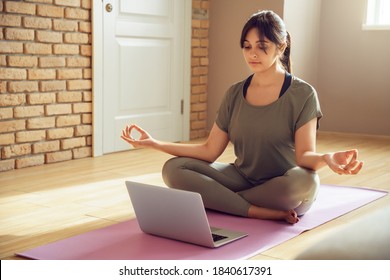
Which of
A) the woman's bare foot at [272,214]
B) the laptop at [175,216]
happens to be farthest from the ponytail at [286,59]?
the laptop at [175,216]

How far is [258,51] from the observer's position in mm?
2250

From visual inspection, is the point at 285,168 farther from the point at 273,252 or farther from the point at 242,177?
the point at 273,252

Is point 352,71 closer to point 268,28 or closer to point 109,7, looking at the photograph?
point 109,7

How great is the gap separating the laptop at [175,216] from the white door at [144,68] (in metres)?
1.88

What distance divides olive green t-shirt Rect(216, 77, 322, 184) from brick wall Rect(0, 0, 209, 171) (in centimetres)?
144

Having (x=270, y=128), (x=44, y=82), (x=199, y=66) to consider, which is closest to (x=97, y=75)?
(x=44, y=82)

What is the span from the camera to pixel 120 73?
13.0 ft

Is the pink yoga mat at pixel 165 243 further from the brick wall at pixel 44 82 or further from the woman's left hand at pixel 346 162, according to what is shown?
the brick wall at pixel 44 82

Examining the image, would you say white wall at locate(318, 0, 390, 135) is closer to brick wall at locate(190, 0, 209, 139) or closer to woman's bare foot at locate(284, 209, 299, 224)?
brick wall at locate(190, 0, 209, 139)

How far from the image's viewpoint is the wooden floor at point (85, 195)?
2125 millimetres

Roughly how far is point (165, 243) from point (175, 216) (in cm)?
11

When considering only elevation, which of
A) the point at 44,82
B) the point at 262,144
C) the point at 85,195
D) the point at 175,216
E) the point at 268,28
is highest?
the point at 268,28
